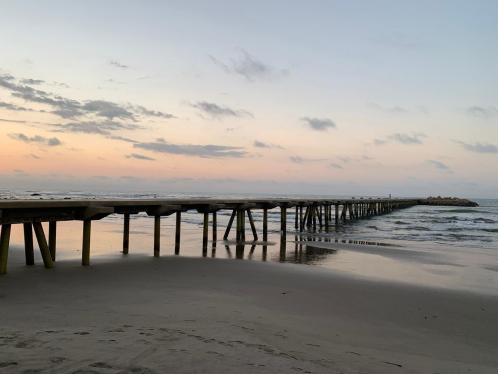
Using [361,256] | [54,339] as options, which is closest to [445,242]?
[361,256]

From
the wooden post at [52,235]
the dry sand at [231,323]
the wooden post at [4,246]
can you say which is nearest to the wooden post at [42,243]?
the dry sand at [231,323]

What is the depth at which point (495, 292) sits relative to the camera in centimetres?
1016

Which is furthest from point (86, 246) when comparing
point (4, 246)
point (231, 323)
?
point (231, 323)

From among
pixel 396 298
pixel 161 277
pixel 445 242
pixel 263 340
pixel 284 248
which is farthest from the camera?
pixel 445 242

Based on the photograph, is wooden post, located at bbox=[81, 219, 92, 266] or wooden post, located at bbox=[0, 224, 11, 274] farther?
wooden post, located at bbox=[81, 219, 92, 266]

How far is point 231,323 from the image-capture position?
5656 mm

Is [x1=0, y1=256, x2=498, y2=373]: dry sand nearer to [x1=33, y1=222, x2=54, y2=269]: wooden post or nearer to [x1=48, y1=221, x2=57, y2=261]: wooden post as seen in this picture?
[x1=33, y1=222, x2=54, y2=269]: wooden post

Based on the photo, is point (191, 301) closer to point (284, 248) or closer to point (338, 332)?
point (338, 332)

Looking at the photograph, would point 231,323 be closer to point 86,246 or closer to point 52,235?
point 86,246

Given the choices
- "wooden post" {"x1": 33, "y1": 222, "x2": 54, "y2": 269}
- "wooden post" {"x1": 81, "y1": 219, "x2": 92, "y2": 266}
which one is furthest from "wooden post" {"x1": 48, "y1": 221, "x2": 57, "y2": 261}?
"wooden post" {"x1": 33, "y1": 222, "x2": 54, "y2": 269}

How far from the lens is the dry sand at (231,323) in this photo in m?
3.93

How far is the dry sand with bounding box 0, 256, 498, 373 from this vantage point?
393cm

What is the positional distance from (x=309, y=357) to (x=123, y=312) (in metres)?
2.80

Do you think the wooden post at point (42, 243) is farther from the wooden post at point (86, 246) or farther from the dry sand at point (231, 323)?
the wooden post at point (86, 246)
